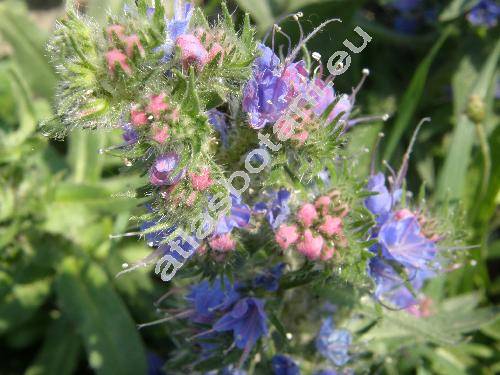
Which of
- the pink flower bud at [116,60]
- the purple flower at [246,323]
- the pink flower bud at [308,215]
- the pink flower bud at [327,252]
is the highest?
the pink flower bud at [116,60]

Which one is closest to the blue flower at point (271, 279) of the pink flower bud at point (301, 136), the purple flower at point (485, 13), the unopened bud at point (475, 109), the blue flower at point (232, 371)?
the blue flower at point (232, 371)

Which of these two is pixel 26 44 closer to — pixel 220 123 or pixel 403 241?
pixel 220 123

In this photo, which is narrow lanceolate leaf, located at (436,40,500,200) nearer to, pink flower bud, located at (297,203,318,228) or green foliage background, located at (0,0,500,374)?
green foliage background, located at (0,0,500,374)

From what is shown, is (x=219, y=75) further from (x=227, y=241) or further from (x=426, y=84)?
(x=426, y=84)

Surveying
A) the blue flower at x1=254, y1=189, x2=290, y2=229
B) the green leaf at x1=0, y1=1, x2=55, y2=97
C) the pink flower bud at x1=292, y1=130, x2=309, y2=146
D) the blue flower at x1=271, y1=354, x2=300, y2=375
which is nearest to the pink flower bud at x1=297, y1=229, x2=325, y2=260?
the blue flower at x1=254, y1=189, x2=290, y2=229

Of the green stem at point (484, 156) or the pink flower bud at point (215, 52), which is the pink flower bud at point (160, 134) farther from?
the green stem at point (484, 156)
